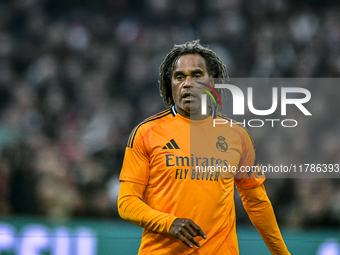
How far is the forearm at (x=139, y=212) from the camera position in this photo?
178cm

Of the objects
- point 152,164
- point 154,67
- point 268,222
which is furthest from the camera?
point 154,67

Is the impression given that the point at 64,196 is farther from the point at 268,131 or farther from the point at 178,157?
the point at 268,131

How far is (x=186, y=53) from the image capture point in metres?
2.13

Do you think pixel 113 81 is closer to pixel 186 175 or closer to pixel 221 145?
pixel 221 145

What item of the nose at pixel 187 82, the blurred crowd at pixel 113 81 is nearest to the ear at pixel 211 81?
the nose at pixel 187 82

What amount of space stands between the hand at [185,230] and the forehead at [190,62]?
0.85 metres

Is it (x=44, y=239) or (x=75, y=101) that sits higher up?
(x=75, y=101)

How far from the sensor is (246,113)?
4.19 meters

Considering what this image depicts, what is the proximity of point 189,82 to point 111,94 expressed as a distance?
103 inches

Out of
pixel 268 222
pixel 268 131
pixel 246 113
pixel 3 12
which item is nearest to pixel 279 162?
pixel 268 131

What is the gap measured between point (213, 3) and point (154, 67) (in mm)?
1450

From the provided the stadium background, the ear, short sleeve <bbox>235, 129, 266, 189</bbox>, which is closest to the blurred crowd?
the stadium background

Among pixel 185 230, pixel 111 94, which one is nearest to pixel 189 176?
pixel 185 230

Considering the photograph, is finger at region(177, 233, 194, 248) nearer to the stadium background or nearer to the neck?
the neck
